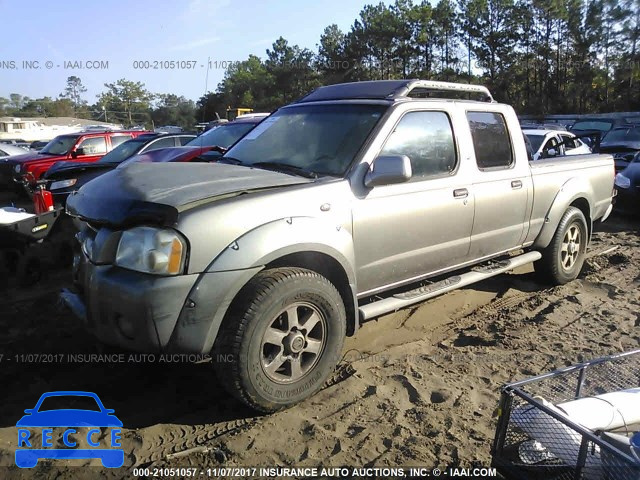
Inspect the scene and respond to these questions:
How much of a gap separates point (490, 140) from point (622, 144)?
1062 cm

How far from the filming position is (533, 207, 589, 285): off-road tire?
5.37 m

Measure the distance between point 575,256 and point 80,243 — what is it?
507 centimetres

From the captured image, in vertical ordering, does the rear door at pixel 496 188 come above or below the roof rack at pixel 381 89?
below

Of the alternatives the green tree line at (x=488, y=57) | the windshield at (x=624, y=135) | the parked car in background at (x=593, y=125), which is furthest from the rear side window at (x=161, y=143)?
the green tree line at (x=488, y=57)

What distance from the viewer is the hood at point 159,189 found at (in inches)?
110

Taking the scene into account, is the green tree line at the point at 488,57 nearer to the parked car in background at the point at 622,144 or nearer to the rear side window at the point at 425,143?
the parked car in background at the point at 622,144

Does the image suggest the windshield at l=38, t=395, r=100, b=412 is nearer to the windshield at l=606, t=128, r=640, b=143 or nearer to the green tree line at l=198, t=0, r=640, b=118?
the windshield at l=606, t=128, r=640, b=143

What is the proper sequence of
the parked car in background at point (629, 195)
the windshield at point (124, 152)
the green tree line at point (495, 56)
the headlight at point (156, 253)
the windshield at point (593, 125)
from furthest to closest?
the green tree line at point (495, 56)
the windshield at point (593, 125)
the windshield at point (124, 152)
the parked car in background at point (629, 195)
the headlight at point (156, 253)

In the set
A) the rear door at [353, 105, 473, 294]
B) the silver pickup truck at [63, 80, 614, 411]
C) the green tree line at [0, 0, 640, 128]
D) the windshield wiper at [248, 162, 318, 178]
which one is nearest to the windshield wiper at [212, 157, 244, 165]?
the silver pickup truck at [63, 80, 614, 411]

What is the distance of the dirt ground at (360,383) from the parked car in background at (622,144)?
822 centimetres

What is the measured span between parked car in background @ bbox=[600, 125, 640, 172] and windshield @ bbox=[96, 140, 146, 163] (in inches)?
406

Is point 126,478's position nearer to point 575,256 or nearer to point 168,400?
point 168,400

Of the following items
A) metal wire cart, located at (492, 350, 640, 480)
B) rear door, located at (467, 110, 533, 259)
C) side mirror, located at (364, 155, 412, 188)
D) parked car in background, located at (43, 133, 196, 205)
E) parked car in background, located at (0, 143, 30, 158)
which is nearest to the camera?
metal wire cart, located at (492, 350, 640, 480)

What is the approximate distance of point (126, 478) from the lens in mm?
2557
